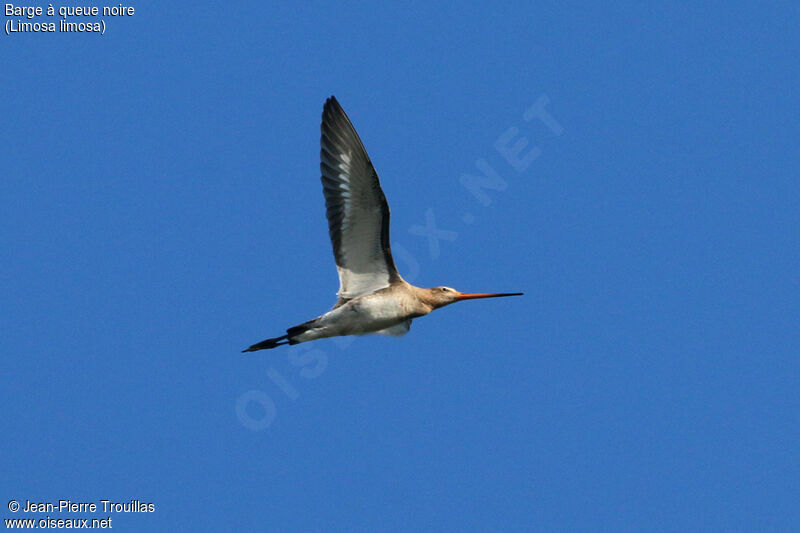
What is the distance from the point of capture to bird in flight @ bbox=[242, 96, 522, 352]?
14453mm

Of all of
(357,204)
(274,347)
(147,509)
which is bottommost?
(147,509)

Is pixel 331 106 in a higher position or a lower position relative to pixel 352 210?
higher

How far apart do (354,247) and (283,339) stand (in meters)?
1.71

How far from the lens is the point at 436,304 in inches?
608

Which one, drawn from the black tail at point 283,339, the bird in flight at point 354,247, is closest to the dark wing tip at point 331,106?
the bird in flight at point 354,247

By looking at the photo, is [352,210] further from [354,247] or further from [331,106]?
[331,106]

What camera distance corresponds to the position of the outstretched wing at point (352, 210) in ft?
47.3

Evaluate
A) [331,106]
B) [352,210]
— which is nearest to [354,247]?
[352,210]

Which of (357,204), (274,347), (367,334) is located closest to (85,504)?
(274,347)

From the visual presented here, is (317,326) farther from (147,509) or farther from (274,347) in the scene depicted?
(147,509)

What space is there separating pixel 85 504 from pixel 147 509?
887mm

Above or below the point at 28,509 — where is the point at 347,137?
above

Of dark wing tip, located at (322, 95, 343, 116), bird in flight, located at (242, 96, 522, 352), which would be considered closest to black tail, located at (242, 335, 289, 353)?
bird in flight, located at (242, 96, 522, 352)

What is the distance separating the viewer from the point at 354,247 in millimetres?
14805
